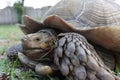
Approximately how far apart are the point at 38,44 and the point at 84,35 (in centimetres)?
37

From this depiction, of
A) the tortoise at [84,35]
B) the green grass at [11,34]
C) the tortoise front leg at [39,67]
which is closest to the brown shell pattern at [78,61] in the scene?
the tortoise at [84,35]

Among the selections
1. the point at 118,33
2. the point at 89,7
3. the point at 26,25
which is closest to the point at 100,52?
the point at 118,33

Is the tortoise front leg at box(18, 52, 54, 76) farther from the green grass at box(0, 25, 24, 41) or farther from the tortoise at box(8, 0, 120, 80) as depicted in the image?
the green grass at box(0, 25, 24, 41)

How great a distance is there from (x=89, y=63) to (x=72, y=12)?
673 mm

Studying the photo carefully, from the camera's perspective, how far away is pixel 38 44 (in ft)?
A: 6.73

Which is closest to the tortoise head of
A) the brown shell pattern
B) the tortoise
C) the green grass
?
the tortoise

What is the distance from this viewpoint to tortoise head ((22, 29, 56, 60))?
2.03 metres

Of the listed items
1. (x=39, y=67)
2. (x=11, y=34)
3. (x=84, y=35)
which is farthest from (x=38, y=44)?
(x=11, y=34)

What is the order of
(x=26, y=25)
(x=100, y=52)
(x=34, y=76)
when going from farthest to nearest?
(x=26, y=25) → (x=100, y=52) → (x=34, y=76)

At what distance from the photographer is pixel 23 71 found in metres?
2.22

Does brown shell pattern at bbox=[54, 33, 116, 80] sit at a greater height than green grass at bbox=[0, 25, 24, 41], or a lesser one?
greater

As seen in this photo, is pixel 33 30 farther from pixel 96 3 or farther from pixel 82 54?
pixel 82 54

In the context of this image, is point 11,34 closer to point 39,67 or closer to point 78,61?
point 39,67

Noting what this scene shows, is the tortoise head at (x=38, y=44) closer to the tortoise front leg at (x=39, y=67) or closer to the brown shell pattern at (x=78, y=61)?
the tortoise front leg at (x=39, y=67)
